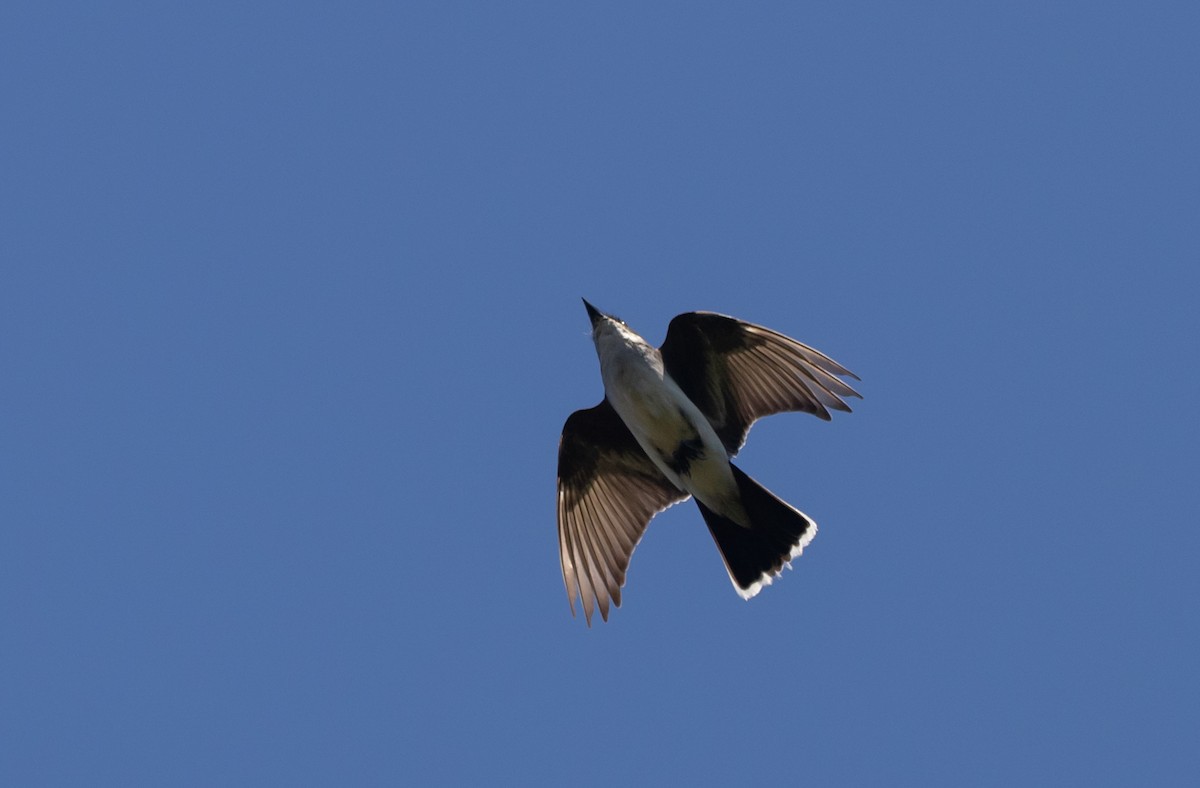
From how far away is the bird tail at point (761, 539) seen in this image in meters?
14.9

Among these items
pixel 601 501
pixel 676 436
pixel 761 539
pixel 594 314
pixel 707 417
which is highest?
pixel 594 314

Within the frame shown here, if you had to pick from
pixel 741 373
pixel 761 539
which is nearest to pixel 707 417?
pixel 741 373

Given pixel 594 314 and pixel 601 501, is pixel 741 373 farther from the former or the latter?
pixel 601 501

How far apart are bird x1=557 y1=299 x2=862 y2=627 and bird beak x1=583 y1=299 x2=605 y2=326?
0.01 metres

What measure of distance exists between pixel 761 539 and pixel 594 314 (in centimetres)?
267

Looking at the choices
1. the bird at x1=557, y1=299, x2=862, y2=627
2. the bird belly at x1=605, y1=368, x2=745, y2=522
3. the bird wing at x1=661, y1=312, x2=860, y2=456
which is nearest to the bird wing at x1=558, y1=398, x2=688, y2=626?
the bird at x1=557, y1=299, x2=862, y2=627

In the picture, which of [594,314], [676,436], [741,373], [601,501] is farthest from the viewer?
[601,501]

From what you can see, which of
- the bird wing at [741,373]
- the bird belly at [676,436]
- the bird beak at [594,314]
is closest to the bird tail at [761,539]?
the bird belly at [676,436]

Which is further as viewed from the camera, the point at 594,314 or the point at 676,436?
the point at 594,314

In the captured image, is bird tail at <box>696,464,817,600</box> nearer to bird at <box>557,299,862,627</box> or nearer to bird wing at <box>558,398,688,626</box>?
bird at <box>557,299,862,627</box>

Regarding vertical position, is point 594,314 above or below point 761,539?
above

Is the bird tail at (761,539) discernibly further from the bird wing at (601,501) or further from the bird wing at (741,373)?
the bird wing at (601,501)

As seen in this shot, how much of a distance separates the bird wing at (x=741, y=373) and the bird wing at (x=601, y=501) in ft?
3.21

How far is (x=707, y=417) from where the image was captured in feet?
49.6
